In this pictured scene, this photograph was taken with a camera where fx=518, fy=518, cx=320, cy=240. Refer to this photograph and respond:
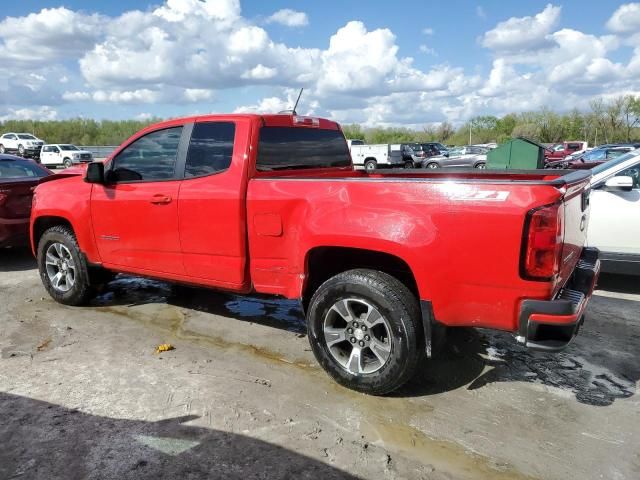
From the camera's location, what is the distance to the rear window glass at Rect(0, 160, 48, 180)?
788 centimetres

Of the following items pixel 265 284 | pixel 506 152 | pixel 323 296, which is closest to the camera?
pixel 323 296

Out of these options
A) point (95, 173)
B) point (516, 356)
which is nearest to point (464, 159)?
point (516, 356)

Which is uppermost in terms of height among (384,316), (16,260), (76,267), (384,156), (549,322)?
(384,156)

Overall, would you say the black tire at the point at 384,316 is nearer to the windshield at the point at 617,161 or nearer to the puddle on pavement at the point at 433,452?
the puddle on pavement at the point at 433,452

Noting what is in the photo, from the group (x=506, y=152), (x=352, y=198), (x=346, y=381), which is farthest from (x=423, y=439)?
(x=506, y=152)

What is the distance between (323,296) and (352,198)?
0.72 metres

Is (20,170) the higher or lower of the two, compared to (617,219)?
higher

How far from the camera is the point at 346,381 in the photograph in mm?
3631

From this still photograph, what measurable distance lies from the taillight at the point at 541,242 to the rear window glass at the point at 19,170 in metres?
7.54

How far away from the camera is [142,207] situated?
4660mm

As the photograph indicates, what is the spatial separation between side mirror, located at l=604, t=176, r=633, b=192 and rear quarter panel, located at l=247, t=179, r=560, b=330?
345cm

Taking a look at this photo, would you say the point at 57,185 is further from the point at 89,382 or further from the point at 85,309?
the point at 89,382

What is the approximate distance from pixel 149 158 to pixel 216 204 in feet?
3.59

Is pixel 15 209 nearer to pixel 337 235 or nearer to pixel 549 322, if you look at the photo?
pixel 337 235
